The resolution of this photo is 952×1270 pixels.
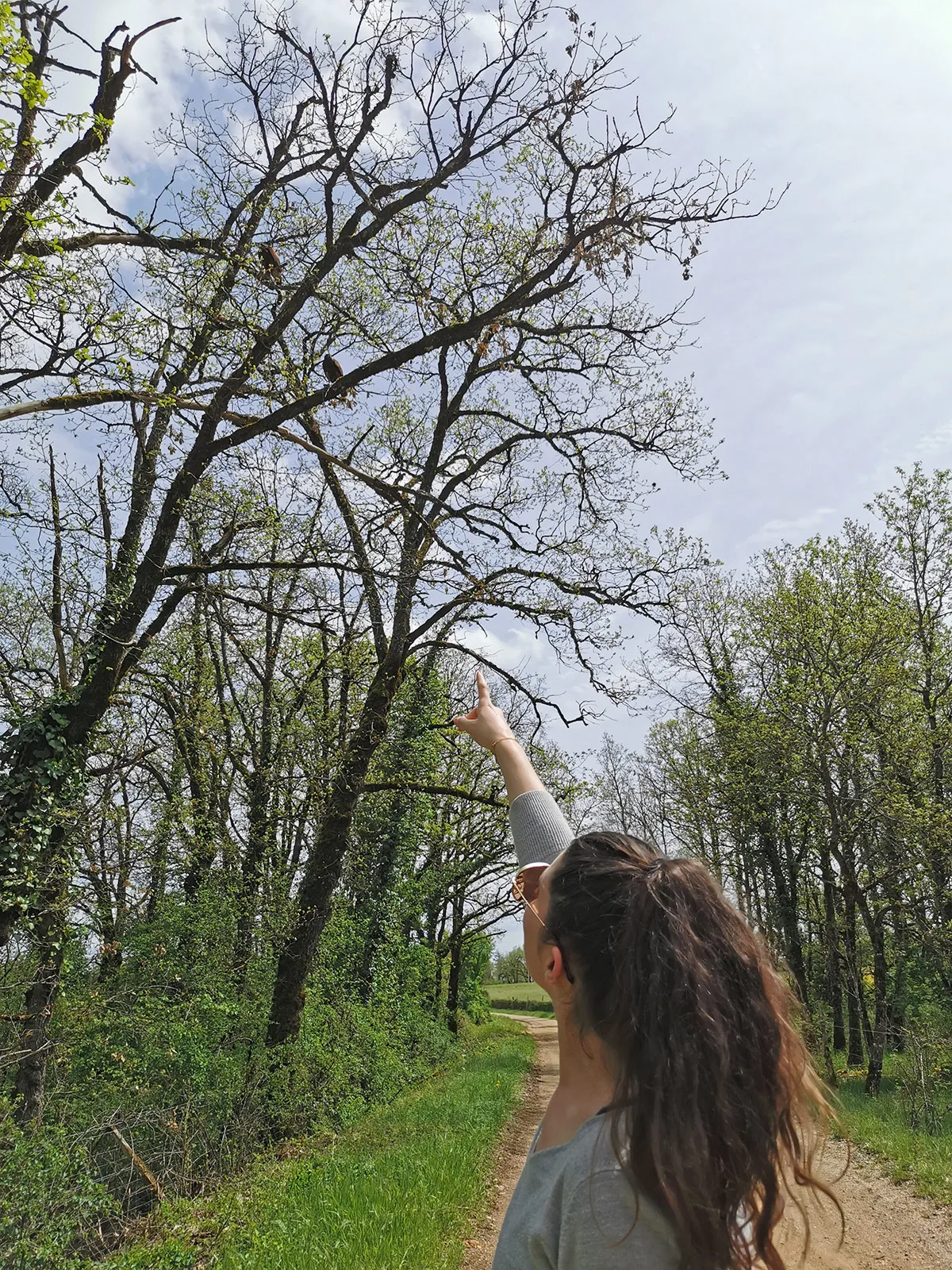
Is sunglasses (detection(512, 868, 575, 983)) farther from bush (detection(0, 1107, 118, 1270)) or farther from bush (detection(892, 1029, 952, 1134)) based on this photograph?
bush (detection(892, 1029, 952, 1134))

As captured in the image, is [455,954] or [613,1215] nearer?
[613,1215]

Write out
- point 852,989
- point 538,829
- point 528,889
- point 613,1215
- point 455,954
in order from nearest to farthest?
point 613,1215
point 528,889
point 538,829
point 852,989
point 455,954

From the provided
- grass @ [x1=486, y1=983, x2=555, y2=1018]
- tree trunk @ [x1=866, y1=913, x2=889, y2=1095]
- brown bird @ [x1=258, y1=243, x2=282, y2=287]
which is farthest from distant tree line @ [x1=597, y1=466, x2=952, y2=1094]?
grass @ [x1=486, y1=983, x2=555, y2=1018]

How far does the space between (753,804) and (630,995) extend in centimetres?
2123

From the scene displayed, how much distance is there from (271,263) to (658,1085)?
829cm

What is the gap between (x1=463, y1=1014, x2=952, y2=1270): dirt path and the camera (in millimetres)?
6148

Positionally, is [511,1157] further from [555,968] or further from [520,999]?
[520,999]

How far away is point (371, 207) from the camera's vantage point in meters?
8.32

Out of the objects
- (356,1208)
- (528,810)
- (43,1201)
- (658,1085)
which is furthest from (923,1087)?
(658,1085)

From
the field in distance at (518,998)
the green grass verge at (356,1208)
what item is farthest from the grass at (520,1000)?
the green grass verge at (356,1208)

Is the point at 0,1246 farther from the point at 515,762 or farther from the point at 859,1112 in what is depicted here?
the point at 859,1112

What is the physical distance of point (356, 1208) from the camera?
597 cm

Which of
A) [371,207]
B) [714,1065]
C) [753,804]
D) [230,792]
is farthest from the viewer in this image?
[753,804]

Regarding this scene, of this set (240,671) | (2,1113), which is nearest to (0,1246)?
(2,1113)
